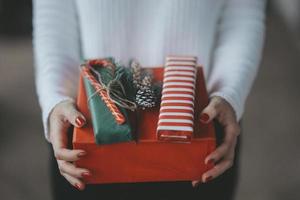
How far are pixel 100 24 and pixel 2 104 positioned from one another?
94 centimetres

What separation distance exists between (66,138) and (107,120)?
85 millimetres

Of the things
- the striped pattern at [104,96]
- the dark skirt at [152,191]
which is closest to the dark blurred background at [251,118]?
the dark skirt at [152,191]

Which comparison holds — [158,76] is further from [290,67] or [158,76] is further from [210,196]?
[290,67]

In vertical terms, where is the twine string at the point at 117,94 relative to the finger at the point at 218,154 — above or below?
above

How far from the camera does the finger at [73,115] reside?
0.57 metres

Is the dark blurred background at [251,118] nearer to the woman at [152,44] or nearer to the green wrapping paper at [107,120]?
the woman at [152,44]

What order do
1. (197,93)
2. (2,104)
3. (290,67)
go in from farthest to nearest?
(290,67) → (2,104) → (197,93)

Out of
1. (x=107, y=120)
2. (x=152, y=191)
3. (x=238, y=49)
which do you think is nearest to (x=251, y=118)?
(x=238, y=49)

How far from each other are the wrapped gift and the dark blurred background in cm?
73

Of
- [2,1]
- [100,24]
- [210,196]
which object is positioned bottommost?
[210,196]

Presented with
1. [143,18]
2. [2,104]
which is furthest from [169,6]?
[2,104]

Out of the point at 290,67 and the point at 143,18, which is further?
the point at 290,67

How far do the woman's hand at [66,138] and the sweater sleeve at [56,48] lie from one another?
49 millimetres

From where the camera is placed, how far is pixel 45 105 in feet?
2.15
